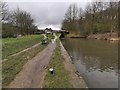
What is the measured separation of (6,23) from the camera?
4838cm

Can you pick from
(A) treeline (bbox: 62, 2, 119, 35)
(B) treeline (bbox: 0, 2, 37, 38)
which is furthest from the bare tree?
(A) treeline (bbox: 62, 2, 119, 35)

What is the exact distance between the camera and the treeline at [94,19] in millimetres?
60250

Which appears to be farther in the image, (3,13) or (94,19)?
(94,19)

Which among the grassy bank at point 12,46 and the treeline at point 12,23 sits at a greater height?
the treeline at point 12,23

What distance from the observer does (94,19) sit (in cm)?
7206

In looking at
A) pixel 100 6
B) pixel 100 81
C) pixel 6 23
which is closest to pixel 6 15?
pixel 6 23

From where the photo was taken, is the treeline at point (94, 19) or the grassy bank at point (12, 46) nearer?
the grassy bank at point (12, 46)

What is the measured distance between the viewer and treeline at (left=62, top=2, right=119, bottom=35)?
60.2m

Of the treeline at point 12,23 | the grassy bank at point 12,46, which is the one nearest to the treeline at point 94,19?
the treeline at point 12,23

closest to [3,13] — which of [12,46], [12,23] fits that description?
[12,23]

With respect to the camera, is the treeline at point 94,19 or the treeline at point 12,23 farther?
the treeline at point 94,19

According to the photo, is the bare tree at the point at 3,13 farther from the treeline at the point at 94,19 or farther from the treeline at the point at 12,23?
the treeline at the point at 94,19

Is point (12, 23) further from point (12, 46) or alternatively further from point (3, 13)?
point (12, 46)

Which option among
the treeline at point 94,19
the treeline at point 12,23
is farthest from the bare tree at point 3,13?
the treeline at point 94,19
